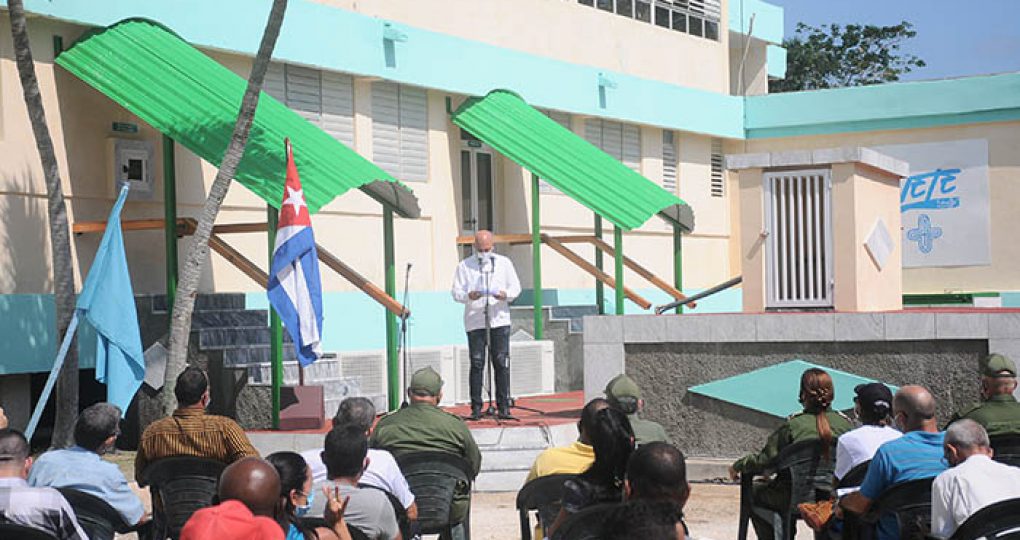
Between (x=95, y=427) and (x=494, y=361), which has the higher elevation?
(x=95, y=427)

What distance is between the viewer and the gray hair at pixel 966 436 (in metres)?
5.77

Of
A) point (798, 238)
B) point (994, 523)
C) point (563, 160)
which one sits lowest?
point (994, 523)

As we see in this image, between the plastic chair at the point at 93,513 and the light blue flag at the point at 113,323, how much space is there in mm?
5036

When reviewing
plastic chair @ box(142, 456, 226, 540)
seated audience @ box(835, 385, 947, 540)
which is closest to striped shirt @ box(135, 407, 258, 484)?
plastic chair @ box(142, 456, 226, 540)

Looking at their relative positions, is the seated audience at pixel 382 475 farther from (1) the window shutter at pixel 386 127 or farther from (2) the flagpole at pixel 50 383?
(1) the window shutter at pixel 386 127

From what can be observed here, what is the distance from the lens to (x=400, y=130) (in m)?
17.8

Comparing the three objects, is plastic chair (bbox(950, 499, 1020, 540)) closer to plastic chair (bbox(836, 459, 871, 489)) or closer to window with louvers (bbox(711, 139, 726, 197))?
plastic chair (bbox(836, 459, 871, 489))

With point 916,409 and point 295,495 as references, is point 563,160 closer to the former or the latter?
point 916,409

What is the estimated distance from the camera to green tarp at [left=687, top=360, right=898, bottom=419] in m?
12.0

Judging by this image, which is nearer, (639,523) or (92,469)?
(639,523)

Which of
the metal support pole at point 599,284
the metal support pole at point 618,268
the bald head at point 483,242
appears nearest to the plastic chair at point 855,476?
the bald head at point 483,242

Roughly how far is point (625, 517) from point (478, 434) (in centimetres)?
874

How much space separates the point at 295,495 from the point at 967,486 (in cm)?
260

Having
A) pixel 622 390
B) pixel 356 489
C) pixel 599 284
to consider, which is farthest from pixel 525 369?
pixel 356 489
